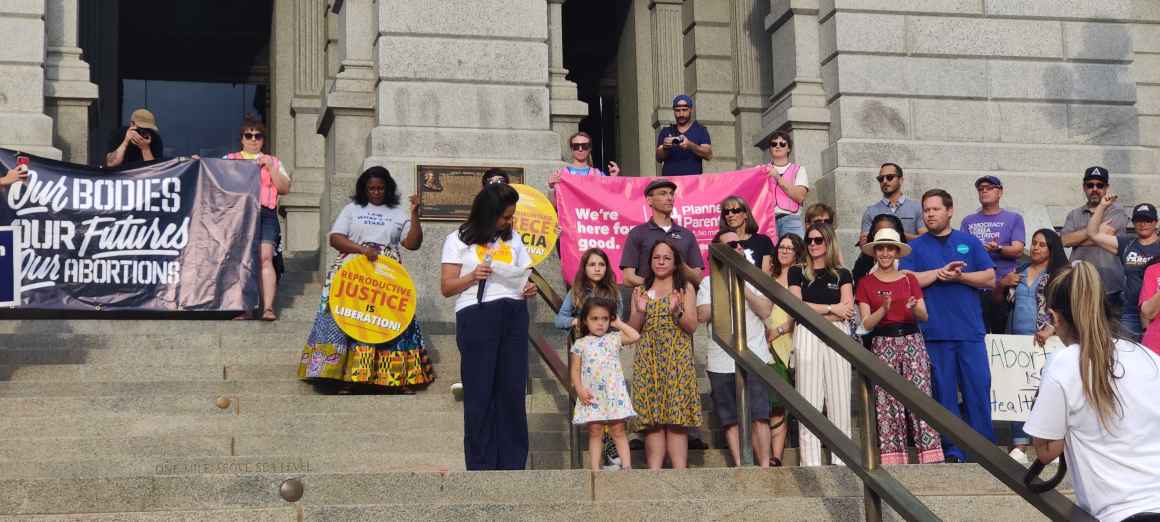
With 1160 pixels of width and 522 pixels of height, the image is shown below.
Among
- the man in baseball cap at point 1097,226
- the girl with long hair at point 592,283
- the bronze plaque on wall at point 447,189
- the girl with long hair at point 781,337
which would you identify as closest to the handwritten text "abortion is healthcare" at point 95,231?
the bronze plaque on wall at point 447,189

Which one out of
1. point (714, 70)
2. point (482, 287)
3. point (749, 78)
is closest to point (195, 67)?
point (714, 70)

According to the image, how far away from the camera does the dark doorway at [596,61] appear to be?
25.7m

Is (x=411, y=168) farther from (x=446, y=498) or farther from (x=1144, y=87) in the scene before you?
(x=1144, y=87)

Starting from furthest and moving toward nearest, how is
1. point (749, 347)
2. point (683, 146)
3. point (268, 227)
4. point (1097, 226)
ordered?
point (683, 146) < point (268, 227) < point (1097, 226) < point (749, 347)

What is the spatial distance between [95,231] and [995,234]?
6999 mm

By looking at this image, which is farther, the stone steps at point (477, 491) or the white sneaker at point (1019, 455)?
the white sneaker at point (1019, 455)

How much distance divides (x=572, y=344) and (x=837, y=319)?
68.6 inches

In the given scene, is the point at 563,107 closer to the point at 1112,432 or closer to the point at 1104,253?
the point at 1104,253

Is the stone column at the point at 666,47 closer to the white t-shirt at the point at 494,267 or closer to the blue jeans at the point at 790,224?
the blue jeans at the point at 790,224

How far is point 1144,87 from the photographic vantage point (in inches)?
777

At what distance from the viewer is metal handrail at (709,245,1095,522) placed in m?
5.45

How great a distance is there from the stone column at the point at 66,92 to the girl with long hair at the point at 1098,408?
1066 centimetres

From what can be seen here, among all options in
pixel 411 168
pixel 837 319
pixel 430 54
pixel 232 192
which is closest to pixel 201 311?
pixel 232 192

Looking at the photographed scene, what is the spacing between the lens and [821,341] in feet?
28.0
